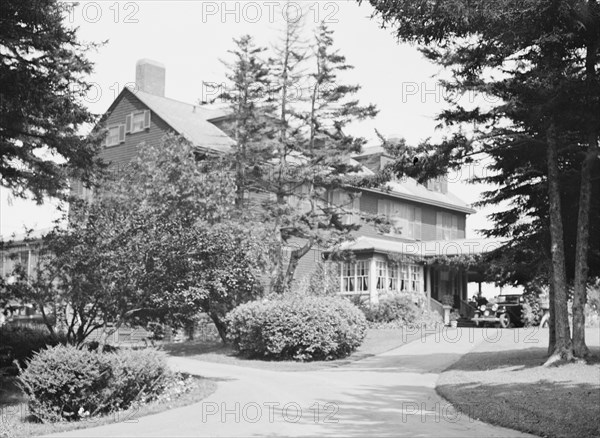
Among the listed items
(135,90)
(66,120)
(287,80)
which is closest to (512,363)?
(66,120)

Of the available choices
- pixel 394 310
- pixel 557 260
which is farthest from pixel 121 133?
pixel 557 260

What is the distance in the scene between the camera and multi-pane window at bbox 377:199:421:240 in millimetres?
40188

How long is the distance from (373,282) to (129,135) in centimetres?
1408

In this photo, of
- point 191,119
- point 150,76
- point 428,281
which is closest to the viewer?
point 428,281

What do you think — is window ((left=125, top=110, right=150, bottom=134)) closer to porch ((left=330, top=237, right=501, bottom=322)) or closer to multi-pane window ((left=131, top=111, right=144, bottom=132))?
multi-pane window ((left=131, top=111, right=144, bottom=132))

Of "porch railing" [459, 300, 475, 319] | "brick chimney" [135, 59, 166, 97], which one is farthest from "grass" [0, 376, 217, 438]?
"brick chimney" [135, 59, 166, 97]

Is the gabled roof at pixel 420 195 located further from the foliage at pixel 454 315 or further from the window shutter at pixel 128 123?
the window shutter at pixel 128 123

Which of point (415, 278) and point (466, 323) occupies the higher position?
point (415, 278)

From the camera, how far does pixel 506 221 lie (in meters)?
20.6

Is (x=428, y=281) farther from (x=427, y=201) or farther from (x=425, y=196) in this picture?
A: (x=425, y=196)

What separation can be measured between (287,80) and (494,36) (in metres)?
18.2

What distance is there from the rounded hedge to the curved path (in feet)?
6.14

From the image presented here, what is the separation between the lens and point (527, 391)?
537 inches

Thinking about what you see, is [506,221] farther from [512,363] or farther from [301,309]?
[301,309]
